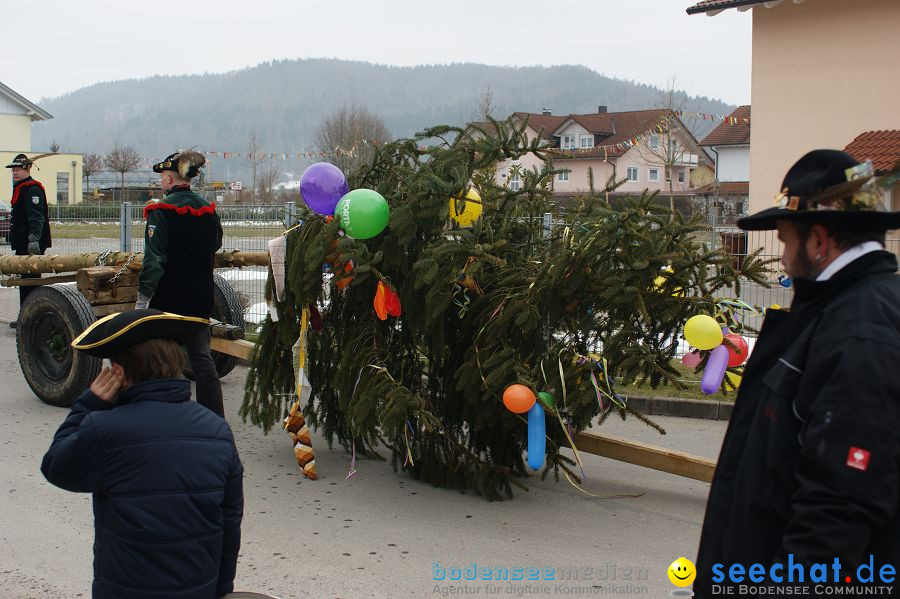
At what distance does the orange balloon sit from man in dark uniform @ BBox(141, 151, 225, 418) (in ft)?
7.93

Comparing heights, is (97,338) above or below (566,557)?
above

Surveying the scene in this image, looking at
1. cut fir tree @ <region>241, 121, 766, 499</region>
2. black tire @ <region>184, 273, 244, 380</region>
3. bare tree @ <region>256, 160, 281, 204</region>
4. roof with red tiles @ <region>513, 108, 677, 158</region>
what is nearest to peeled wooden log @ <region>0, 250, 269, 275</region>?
black tire @ <region>184, 273, 244, 380</region>

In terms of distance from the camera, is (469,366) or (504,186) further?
(504,186)

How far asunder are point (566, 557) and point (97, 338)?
2.94 m

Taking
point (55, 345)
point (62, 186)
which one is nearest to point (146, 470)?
point (55, 345)

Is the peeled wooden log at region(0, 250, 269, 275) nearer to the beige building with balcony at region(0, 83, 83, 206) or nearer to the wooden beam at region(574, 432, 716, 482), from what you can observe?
the wooden beam at region(574, 432, 716, 482)

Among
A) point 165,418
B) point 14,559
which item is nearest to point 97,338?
point 165,418

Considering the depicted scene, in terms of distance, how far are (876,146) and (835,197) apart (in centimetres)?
1863

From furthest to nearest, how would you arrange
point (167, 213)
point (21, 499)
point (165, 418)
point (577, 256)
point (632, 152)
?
point (632, 152), point (167, 213), point (21, 499), point (577, 256), point (165, 418)

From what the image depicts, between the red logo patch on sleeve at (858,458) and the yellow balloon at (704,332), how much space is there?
2718 mm

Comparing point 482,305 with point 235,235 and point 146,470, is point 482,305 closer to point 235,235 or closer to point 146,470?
point 146,470

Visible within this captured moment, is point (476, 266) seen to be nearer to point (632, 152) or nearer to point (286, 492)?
point (286, 492)

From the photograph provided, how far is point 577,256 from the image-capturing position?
16.7ft

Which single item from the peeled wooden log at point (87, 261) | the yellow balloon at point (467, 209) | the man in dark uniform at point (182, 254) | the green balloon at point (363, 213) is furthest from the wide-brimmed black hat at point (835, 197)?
the peeled wooden log at point (87, 261)
